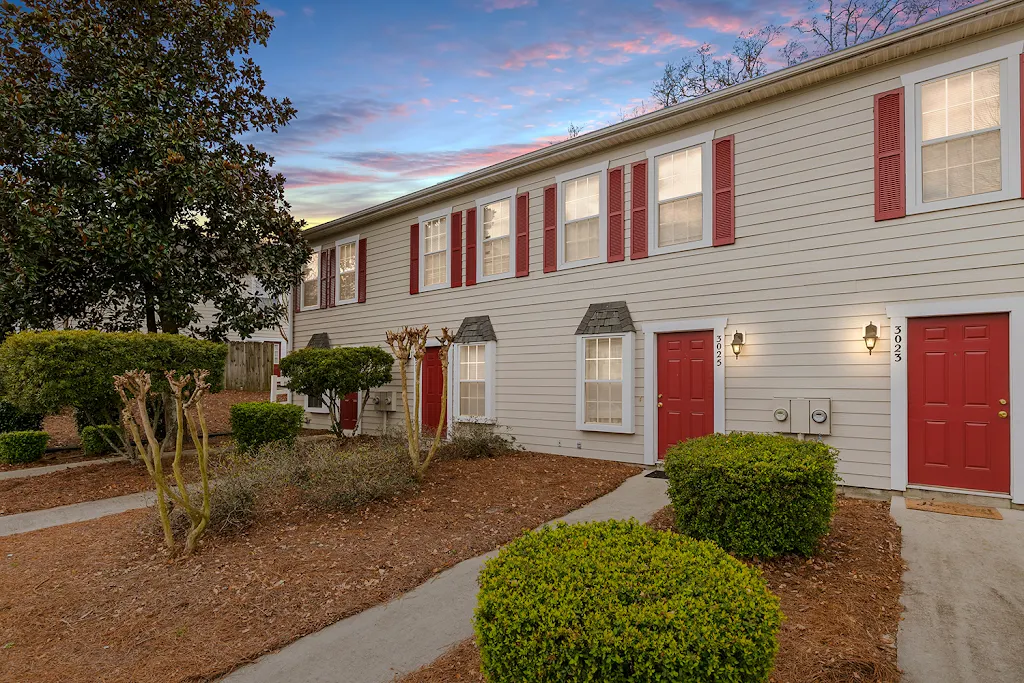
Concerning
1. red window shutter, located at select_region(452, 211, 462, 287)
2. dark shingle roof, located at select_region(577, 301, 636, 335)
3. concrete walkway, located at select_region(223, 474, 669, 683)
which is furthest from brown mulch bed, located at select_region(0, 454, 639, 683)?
red window shutter, located at select_region(452, 211, 462, 287)

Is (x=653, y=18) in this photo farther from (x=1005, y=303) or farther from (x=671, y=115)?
(x=1005, y=303)

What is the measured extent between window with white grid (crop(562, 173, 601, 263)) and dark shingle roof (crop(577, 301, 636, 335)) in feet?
2.93

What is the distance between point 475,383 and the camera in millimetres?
10883

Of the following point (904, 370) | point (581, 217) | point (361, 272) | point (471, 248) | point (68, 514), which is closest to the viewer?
point (904, 370)

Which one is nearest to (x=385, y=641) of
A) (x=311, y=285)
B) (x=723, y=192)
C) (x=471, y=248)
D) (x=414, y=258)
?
(x=723, y=192)

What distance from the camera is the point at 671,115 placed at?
8.14m

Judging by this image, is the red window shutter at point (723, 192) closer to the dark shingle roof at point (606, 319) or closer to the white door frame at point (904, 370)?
the dark shingle roof at point (606, 319)

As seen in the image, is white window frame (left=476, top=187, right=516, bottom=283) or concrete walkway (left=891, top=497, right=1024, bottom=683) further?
white window frame (left=476, top=187, right=516, bottom=283)

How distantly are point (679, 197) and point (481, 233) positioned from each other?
3939mm

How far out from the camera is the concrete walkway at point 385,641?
321cm

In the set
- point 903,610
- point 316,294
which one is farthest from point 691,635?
point 316,294

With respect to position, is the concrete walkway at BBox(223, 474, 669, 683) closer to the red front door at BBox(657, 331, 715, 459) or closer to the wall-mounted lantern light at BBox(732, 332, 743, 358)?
the red front door at BBox(657, 331, 715, 459)

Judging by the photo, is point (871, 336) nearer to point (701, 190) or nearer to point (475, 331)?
point (701, 190)

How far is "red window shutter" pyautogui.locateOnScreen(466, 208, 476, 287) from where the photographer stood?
35.8ft
